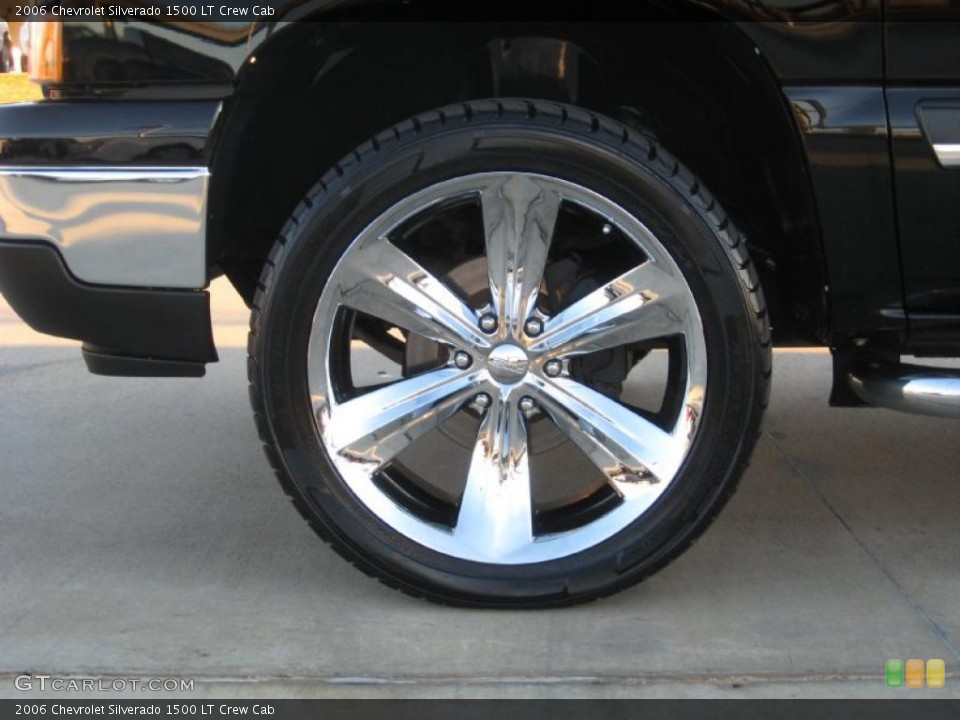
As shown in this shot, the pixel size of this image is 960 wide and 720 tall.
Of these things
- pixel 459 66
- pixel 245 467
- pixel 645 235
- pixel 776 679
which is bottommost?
pixel 776 679

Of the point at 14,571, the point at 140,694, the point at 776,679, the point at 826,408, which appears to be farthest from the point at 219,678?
the point at 826,408

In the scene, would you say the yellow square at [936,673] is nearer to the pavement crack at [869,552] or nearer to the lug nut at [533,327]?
the pavement crack at [869,552]

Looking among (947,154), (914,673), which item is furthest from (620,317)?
(914,673)

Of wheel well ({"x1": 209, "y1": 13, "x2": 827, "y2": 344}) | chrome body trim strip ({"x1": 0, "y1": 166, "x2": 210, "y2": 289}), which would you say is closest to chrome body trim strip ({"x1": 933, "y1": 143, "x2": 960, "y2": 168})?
wheel well ({"x1": 209, "y1": 13, "x2": 827, "y2": 344})

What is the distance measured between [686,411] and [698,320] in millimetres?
207

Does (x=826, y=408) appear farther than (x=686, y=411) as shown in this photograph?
Yes

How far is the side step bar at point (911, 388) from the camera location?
2.71 metres

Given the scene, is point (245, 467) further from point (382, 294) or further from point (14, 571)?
point (382, 294)

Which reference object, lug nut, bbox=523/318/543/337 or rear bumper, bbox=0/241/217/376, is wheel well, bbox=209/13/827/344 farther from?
lug nut, bbox=523/318/543/337

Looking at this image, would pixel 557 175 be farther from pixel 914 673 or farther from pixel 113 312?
pixel 914 673

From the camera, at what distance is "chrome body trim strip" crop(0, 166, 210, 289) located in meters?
2.65

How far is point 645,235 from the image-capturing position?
107 inches

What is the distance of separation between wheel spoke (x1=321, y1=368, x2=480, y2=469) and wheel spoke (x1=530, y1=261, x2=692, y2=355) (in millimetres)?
212

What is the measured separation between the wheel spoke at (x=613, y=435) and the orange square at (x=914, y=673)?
0.64 meters
